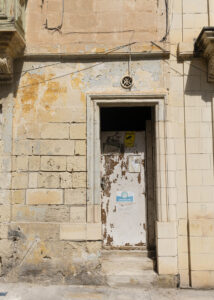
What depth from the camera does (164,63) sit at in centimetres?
532

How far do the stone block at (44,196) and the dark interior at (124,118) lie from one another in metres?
1.63

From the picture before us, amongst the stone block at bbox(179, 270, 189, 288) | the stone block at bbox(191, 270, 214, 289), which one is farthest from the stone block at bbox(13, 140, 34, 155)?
the stone block at bbox(191, 270, 214, 289)

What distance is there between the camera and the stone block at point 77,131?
5246 millimetres

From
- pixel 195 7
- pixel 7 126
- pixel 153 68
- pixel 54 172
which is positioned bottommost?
pixel 54 172

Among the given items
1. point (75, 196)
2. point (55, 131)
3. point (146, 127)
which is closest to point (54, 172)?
point (75, 196)

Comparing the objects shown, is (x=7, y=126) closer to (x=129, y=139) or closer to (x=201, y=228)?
(x=129, y=139)

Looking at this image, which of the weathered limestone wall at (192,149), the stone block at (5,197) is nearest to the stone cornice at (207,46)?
the weathered limestone wall at (192,149)

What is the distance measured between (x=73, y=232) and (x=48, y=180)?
37.8 inches

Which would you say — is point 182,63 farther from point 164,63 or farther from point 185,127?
point 185,127

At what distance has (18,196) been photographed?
5188 mm

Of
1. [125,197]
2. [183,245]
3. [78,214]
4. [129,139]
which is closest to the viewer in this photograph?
[183,245]

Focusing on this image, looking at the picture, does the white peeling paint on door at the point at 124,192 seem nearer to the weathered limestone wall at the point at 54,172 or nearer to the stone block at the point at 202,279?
the weathered limestone wall at the point at 54,172

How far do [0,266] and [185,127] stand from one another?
3.85m

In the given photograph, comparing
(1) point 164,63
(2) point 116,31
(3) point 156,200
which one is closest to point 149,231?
(3) point 156,200
